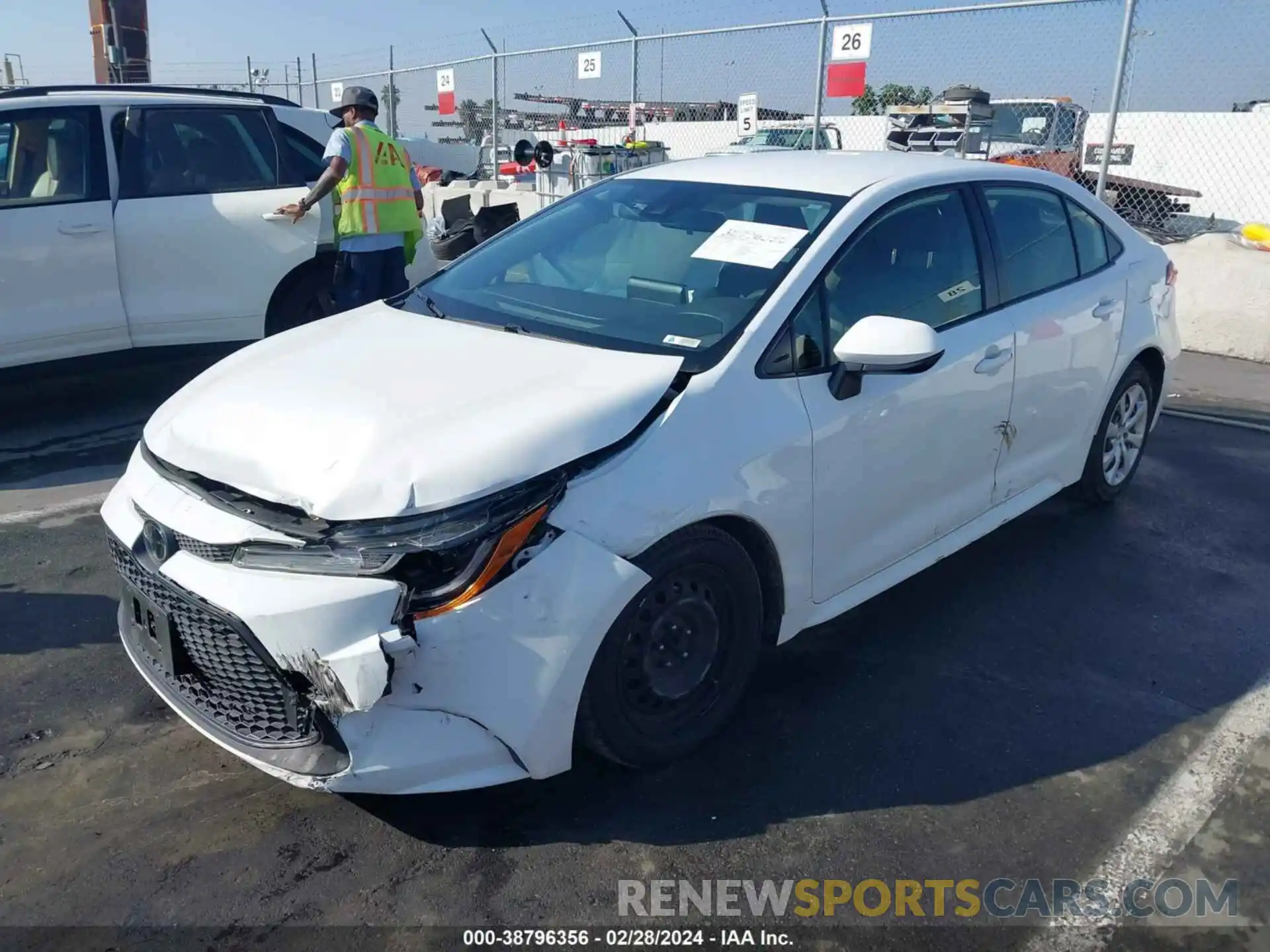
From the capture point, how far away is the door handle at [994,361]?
3734 mm

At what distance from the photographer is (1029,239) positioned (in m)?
4.25

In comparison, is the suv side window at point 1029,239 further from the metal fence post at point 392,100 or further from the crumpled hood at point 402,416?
the metal fence post at point 392,100

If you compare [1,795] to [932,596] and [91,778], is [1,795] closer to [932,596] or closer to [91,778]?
[91,778]

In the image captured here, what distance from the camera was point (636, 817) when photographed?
2842mm

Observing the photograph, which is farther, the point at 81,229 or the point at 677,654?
the point at 81,229

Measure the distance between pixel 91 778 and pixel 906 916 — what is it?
2248mm

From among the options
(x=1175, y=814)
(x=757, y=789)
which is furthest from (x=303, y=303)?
(x=1175, y=814)

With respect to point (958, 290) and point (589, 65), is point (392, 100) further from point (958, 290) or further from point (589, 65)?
point (958, 290)

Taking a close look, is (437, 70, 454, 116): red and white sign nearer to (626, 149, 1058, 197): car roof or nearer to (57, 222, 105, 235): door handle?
(57, 222, 105, 235): door handle

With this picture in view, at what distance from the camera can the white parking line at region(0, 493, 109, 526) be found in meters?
4.81

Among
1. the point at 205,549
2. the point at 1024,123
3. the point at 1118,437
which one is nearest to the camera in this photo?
the point at 205,549

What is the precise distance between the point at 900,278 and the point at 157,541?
8.04ft

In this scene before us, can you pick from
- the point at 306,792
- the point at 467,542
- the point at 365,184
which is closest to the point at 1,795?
the point at 306,792

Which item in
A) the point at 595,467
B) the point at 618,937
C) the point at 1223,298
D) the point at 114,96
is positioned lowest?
the point at 618,937
